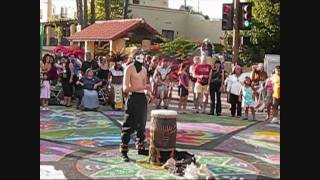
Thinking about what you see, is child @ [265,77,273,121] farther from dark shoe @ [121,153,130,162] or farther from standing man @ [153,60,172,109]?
dark shoe @ [121,153,130,162]

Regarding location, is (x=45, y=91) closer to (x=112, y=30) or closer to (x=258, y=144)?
(x=258, y=144)

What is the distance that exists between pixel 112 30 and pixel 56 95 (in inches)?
346

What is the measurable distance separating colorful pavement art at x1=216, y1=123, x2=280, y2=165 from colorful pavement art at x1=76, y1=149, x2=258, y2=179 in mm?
605

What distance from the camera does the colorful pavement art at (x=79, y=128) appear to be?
9836mm

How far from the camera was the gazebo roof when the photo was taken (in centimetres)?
2303

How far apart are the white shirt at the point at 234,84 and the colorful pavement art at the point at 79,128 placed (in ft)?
11.6

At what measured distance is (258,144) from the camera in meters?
10.0

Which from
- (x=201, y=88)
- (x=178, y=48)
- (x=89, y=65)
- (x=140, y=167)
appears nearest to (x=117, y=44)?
(x=178, y=48)

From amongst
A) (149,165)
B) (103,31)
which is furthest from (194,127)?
(103,31)
